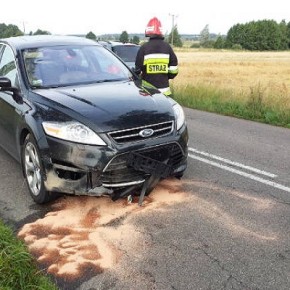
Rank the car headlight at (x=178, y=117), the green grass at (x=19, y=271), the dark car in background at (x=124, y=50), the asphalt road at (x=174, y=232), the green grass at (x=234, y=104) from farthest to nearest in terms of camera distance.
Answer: the dark car in background at (x=124, y=50) < the green grass at (x=234, y=104) < the car headlight at (x=178, y=117) < the asphalt road at (x=174, y=232) < the green grass at (x=19, y=271)

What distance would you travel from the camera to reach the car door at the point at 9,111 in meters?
4.79

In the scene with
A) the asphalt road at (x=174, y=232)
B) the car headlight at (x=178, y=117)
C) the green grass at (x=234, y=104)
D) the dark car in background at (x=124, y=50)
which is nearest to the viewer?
the asphalt road at (x=174, y=232)

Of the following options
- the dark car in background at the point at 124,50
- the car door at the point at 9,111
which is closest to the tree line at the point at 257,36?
the dark car in background at the point at 124,50

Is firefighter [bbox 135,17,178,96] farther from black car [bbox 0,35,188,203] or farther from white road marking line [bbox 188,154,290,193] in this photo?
black car [bbox 0,35,188,203]

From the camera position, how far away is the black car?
13.0 ft

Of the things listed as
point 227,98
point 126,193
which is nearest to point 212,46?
point 227,98

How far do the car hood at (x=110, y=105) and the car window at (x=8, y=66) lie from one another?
0.57 m

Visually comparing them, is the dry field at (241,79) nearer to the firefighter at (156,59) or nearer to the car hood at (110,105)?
the firefighter at (156,59)

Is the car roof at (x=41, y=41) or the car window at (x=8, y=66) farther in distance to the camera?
the car roof at (x=41, y=41)

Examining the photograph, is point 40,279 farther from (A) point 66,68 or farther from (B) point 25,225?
(A) point 66,68

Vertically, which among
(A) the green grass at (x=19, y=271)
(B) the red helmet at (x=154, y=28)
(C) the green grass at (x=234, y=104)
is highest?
(B) the red helmet at (x=154, y=28)

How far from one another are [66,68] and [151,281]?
300cm

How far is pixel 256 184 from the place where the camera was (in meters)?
5.00

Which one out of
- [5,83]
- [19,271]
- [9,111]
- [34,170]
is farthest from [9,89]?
[19,271]
